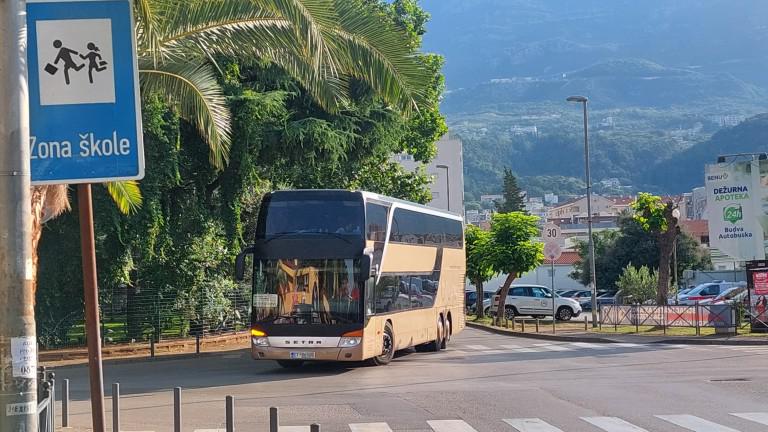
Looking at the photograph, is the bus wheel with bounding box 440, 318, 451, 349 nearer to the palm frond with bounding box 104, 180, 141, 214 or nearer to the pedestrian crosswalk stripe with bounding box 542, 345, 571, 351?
the pedestrian crosswalk stripe with bounding box 542, 345, 571, 351

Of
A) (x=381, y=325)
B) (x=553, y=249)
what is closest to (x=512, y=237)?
(x=553, y=249)

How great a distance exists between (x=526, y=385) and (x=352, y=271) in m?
4.90

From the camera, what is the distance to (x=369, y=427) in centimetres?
1272

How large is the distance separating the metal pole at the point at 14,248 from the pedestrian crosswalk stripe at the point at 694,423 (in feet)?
29.9

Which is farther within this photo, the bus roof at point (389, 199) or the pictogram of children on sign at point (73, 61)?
the bus roof at point (389, 199)

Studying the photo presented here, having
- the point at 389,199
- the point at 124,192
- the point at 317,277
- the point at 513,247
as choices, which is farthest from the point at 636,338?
the point at 124,192

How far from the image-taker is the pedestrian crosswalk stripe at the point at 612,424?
12188mm

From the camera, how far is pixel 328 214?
68.6 ft

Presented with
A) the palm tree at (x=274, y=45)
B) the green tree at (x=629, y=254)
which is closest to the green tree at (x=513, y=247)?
the palm tree at (x=274, y=45)

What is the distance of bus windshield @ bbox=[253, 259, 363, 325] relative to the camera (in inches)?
811

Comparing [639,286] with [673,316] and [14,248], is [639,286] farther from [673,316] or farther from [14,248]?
[14,248]

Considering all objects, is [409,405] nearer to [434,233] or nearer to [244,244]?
[434,233]

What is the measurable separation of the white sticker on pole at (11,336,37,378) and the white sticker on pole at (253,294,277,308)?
50.1 ft

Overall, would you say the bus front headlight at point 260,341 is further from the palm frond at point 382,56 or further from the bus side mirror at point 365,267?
the palm frond at point 382,56
